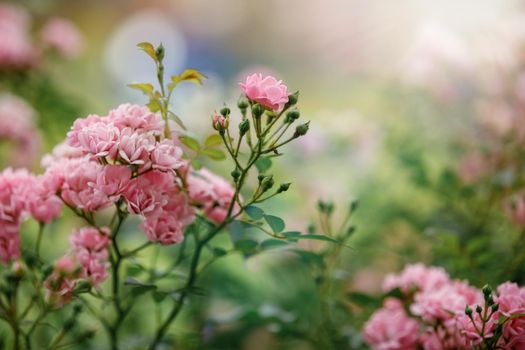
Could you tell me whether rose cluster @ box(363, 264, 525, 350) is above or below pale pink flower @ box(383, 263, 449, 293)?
below

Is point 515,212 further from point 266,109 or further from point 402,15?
point 402,15

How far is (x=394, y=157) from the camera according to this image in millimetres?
1140

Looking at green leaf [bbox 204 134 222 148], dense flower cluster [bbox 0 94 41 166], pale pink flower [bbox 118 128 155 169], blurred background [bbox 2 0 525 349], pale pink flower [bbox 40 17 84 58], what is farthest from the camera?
pale pink flower [bbox 40 17 84 58]

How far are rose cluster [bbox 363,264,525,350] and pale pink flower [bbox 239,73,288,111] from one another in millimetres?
221

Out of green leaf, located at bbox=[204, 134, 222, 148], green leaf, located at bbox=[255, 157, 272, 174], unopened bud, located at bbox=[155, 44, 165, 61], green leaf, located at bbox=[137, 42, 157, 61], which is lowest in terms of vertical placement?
green leaf, located at bbox=[255, 157, 272, 174]

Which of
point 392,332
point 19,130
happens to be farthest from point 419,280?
point 19,130

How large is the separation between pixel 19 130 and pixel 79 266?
23.8 inches

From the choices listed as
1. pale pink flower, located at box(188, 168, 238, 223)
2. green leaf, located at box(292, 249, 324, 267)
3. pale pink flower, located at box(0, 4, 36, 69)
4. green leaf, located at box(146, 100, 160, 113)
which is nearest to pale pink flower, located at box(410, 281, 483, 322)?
green leaf, located at box(292, 249, 324, 267)

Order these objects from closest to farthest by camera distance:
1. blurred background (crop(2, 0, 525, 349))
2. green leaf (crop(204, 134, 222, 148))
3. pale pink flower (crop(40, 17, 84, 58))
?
green leaf (crop(204, 134, 222, 148)) → blurred background (crop(2, 0, 525, 349)) → pale pink flower (crop(40, 17, 84, 58))

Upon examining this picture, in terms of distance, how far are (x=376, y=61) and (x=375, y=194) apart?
1.37 feet

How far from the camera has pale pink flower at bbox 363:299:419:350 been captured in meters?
0.54

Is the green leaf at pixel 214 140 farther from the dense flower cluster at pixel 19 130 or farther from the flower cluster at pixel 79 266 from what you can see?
the dense flower cluster at pixel 19 130

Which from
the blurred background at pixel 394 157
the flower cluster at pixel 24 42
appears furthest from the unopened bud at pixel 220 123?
the flower cluster at pixel 24 42

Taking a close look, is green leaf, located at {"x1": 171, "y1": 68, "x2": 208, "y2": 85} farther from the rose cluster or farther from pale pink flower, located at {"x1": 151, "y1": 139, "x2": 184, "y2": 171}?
the rose cluster
